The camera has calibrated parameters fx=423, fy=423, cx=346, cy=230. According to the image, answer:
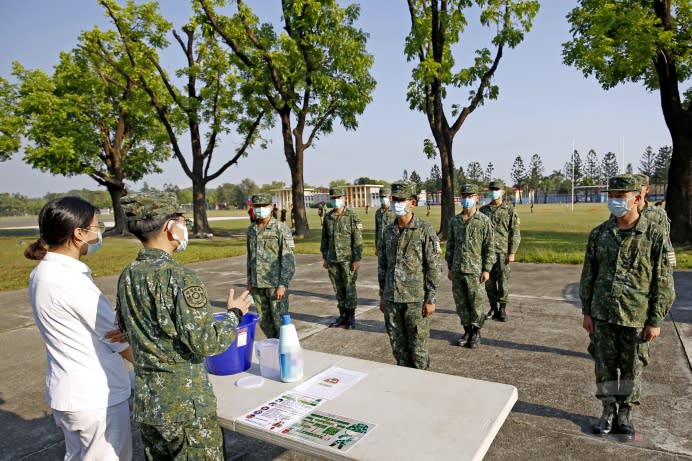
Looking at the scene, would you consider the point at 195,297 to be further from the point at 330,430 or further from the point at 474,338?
the point at 474,338

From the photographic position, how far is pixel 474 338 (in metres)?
5.46

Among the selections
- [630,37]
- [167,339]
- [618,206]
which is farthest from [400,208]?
[630,37]

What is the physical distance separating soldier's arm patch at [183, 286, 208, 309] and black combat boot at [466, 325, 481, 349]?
4.37 m

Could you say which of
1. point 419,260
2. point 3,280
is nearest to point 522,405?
point 419,260

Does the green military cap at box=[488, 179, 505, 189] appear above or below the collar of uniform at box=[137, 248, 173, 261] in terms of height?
above

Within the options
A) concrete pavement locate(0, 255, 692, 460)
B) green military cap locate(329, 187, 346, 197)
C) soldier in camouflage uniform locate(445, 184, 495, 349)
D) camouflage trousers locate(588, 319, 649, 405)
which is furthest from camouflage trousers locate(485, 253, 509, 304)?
camouflage trousers locate(588, 319, 649, 405)

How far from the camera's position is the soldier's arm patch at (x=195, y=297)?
1.83m

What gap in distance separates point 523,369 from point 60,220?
14.9 ft

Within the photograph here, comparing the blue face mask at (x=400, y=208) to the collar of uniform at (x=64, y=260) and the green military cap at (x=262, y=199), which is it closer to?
the green military cap at (x=262, y=199)

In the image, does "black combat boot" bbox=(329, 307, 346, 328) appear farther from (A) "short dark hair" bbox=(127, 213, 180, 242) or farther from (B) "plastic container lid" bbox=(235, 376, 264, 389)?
(A) "short dark hair" bbox=(127, 213, 180, 242)

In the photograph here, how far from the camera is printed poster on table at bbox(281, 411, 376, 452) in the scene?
67.3 inches

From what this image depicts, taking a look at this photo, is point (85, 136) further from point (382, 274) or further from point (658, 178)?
point (658, 178)

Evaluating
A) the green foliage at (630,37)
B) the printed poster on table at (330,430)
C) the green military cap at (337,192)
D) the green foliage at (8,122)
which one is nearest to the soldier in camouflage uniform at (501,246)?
the green military cap at (337,192)

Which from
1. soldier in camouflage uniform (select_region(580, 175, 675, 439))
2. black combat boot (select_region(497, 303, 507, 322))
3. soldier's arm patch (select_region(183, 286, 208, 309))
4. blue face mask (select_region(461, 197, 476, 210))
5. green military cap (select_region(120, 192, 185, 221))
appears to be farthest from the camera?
black combat boot (select_region(497, 303, 507, 322))
